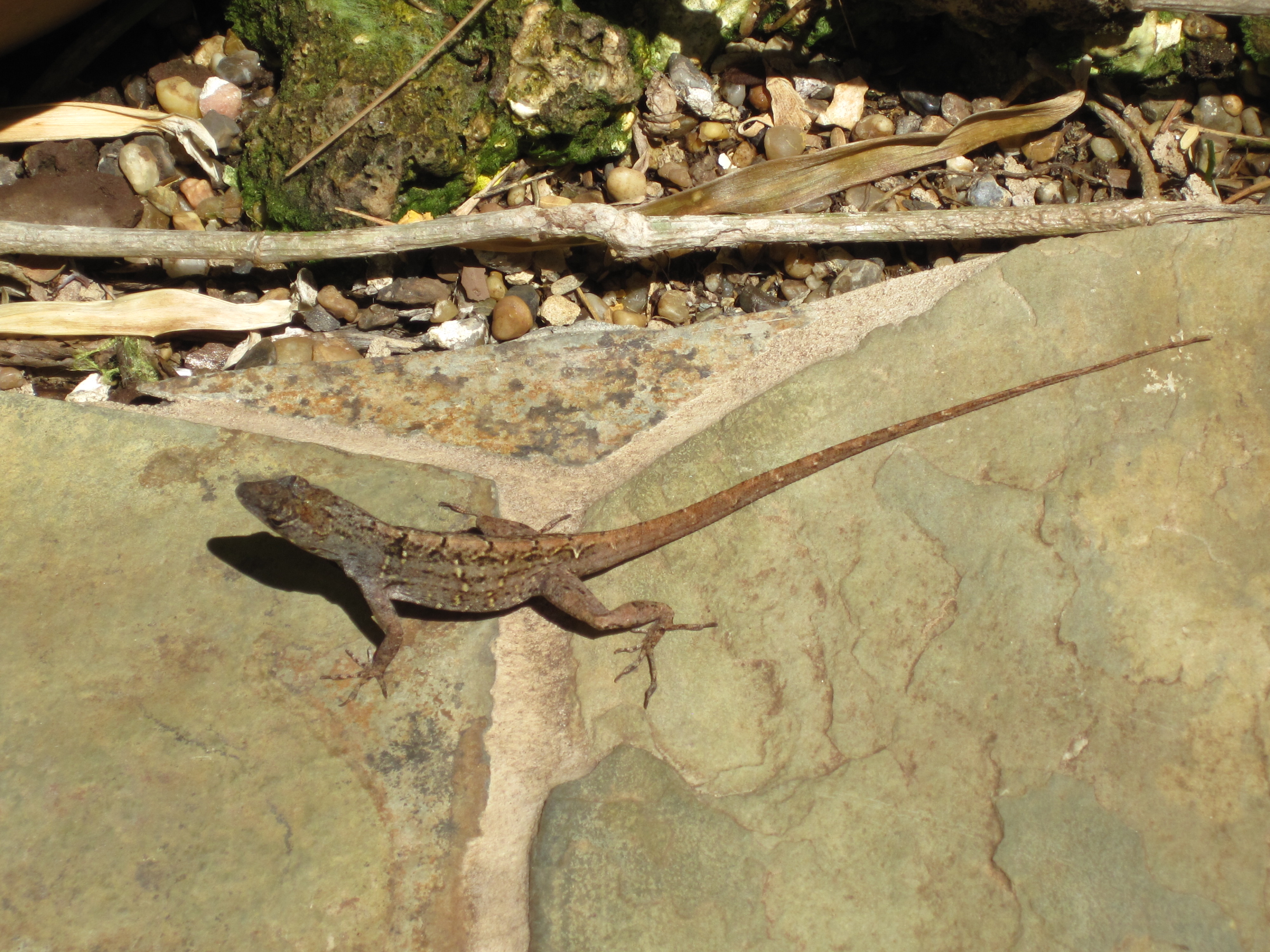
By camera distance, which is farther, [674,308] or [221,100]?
[221,100]

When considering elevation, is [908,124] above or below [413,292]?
above

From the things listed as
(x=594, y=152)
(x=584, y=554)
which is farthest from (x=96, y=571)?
(x=594, y=152)

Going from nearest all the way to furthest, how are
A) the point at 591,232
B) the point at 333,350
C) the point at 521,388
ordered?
the point at 521,388 < the point at 591,232 < the point at 333,350

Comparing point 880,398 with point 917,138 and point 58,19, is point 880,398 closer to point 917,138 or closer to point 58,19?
point 917,138

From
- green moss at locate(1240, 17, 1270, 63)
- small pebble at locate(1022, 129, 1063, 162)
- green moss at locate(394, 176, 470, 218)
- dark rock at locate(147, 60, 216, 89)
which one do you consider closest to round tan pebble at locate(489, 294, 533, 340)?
green moss at locate(394, 176, 470, 218)

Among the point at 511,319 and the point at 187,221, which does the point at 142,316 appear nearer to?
the point at 187,221

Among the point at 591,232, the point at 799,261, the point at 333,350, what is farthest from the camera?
the point at 799,261

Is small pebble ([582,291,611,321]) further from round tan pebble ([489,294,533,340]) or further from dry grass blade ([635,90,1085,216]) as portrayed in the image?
dry grass blade ([635,90,1085,216])

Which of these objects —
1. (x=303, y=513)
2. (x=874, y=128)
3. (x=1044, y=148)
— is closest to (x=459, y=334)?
(x=303, y=513)
